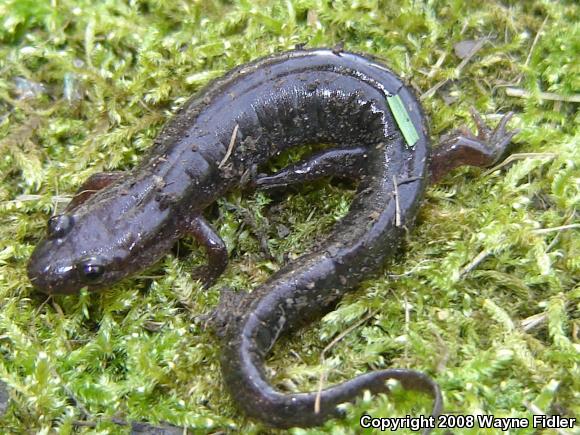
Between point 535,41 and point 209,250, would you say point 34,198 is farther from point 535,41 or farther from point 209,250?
point 535,41

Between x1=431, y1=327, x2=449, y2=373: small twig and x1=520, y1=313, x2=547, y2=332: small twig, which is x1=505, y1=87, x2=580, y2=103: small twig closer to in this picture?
x1=520, y1=313, x2=547, y2=332: small twig

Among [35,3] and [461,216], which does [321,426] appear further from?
A: [35,3]

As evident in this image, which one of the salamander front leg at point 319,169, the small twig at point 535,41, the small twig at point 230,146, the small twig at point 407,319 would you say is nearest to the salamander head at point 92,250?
the small twig at point 230,146

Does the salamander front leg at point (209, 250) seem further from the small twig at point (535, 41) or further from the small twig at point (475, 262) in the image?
the small twig at point (535, 41)

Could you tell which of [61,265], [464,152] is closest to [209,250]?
[61,265]

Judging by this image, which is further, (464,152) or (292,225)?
(292,225)

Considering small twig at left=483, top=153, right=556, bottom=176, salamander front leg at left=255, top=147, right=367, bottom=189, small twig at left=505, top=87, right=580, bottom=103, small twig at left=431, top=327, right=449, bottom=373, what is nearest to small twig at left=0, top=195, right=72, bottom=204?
salamander front leg at left=255, top=147, right=367, bottom=189
